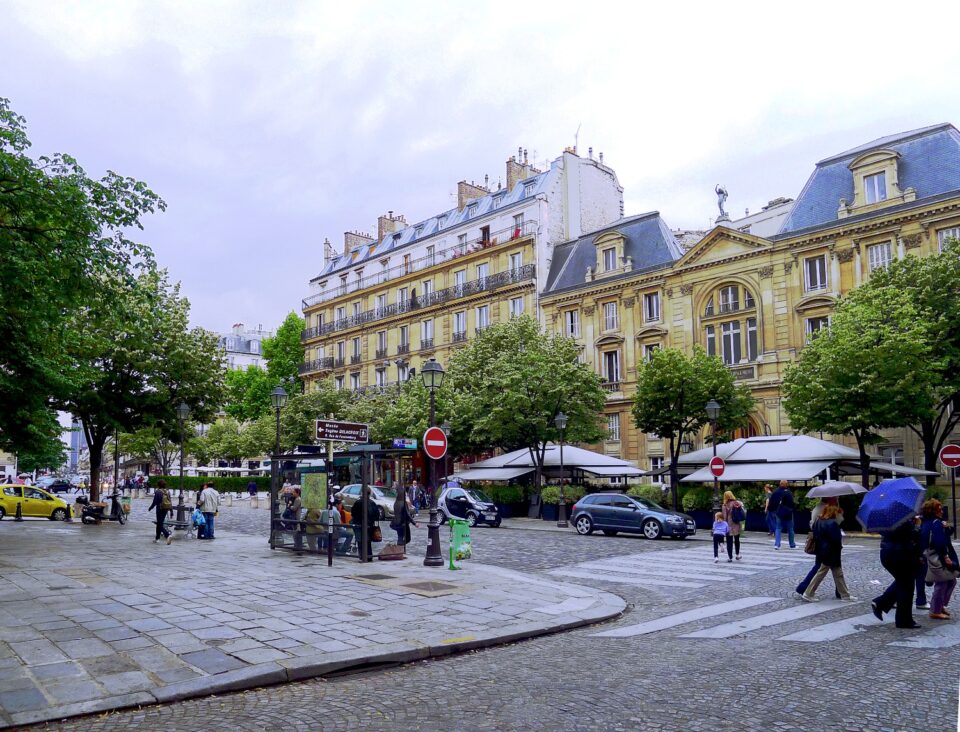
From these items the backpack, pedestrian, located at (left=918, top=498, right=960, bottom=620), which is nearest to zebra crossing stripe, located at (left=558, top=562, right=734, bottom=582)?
the backpack

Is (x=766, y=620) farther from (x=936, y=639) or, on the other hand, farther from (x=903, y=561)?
(x=936, y=639)

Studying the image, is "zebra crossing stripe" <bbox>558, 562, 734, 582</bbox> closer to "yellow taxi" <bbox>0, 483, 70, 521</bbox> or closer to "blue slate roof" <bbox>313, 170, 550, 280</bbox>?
"yellow taxi" <bbox>0, 483, 70, 521</bbox>

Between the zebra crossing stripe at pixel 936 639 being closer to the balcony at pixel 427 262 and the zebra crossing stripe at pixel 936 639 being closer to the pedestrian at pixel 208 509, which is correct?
the pedestrian at pixel 208 509

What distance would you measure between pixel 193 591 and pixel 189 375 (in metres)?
21.2

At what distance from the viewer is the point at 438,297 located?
51312 mm

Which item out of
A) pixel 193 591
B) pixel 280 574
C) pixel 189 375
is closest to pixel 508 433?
pixel 189 375

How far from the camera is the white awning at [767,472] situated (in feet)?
85.6

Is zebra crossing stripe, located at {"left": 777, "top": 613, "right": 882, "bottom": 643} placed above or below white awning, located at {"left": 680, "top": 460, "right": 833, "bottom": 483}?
below

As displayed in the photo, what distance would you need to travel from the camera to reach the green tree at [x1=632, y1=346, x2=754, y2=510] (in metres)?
30.9

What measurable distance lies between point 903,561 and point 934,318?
20715 millimetres

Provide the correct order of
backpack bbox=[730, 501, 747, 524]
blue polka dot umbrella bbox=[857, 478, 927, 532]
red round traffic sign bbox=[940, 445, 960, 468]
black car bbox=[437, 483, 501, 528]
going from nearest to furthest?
blue polka dot umbrella bbox=[857, 478, 927, 532] < backpack bbox=[730, 501, 747, 524] < red round traffic sign bbox=[940, 445, 960, 468] < black car bbox=[437, 483, 501, 528]

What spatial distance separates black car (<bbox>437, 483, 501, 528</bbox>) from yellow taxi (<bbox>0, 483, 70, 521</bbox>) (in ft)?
54.5

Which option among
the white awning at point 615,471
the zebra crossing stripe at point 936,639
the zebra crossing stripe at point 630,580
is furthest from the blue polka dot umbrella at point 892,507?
the white awning at point 615,471

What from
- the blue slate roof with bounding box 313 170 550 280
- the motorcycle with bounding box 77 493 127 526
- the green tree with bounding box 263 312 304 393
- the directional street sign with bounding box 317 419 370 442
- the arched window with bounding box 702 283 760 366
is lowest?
the motorcycle with bounding box 77 493 127 526
